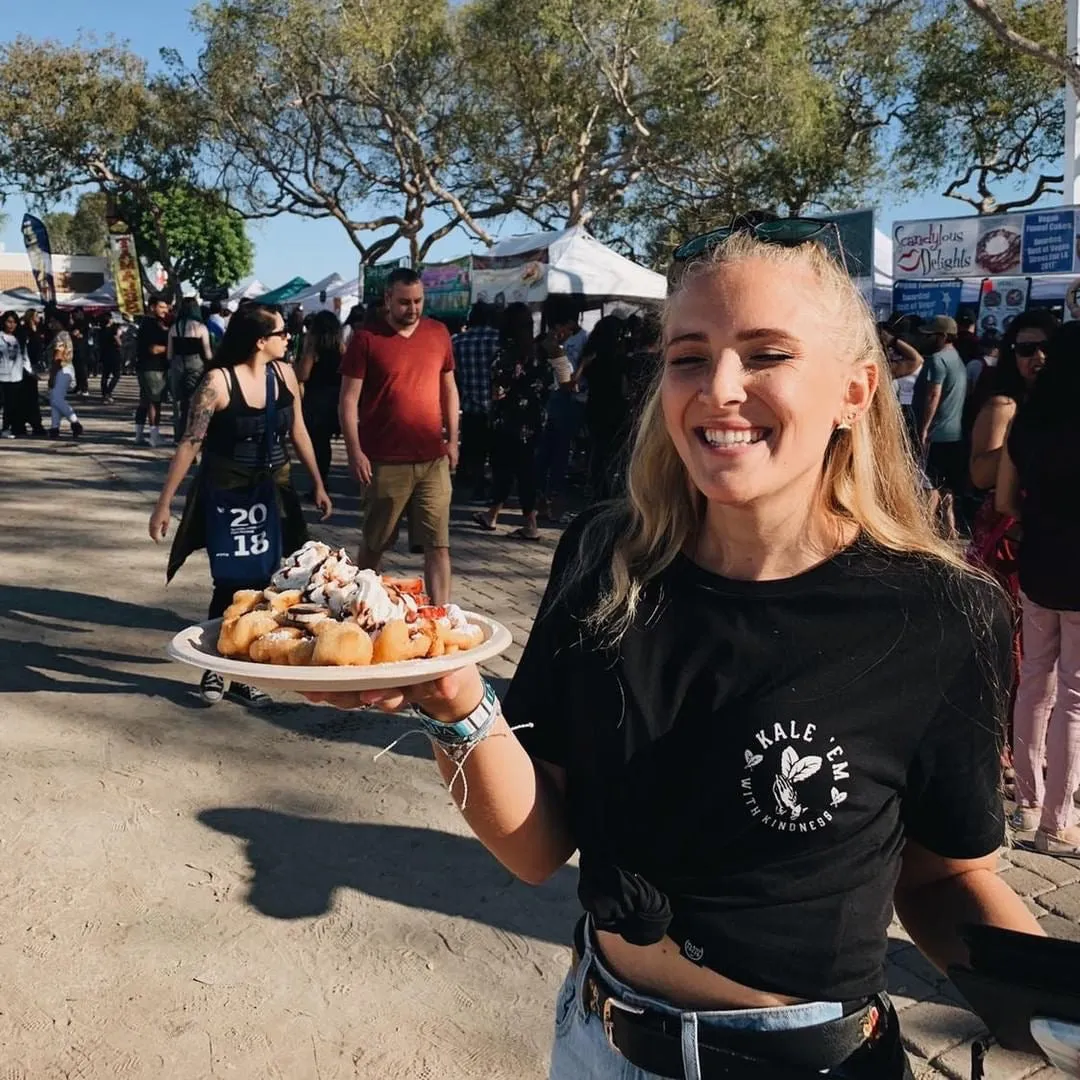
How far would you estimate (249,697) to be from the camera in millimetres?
5535

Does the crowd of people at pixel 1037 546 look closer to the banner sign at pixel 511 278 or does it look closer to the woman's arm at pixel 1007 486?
the woman's arm at pixel 1007 486

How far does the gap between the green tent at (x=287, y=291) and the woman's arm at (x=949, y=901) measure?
28.5 meters

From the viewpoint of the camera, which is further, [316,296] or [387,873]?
[316,296]

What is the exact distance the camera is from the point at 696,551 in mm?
1681

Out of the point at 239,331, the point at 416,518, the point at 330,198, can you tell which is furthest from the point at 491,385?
the point at 330,198

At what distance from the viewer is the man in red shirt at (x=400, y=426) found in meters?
6.30

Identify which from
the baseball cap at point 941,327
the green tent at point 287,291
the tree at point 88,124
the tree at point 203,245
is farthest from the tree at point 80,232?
Result: the baseball cap at point 941,327

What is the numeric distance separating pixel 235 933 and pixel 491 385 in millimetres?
7376

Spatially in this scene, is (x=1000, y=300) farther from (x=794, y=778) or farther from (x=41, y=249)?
(x=41, y=249)

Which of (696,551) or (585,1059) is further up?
(696,551)

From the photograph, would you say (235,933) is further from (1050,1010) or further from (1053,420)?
(1053,420)

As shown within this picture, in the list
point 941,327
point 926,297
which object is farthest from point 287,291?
point 941,327

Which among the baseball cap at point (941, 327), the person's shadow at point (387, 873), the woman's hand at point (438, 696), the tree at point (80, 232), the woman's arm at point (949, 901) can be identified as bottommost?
the person's shadow at point (387, 873)

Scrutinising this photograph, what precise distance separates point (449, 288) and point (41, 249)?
68.7 feet
